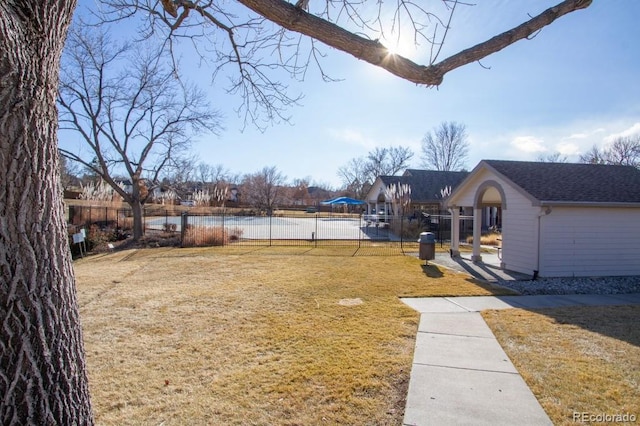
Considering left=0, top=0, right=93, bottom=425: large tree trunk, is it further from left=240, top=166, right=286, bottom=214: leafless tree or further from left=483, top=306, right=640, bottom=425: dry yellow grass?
left=240, top=166, right=286, bottom=214: leafless tree

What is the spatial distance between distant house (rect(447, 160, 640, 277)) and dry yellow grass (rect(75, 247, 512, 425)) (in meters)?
2.69

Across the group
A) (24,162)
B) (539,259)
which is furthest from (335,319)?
(539,259)

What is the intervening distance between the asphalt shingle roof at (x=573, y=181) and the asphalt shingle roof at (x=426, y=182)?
16197 millimetres

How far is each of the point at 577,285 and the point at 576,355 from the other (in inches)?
232

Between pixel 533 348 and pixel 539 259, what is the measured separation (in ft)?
21.1

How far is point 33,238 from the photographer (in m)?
1.54

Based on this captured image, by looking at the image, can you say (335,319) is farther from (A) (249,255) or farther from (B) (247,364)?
(A) (249,255)

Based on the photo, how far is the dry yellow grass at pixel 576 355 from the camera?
127 inches

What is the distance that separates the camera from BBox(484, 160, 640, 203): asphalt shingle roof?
10.2m

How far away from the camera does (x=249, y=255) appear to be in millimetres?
13898

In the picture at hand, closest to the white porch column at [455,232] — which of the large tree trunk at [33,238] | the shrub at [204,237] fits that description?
the shrub at [204,237]

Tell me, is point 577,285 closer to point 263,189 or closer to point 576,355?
point 576,355

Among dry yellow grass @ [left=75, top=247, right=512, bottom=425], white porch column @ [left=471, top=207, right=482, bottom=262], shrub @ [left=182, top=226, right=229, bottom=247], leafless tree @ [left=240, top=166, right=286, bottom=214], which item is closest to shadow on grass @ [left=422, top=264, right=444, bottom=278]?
dry yellow grass @ [left=75, top=247, right=512, bottom=425]

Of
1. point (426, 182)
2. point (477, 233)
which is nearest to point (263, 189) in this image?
point (426, 182)
